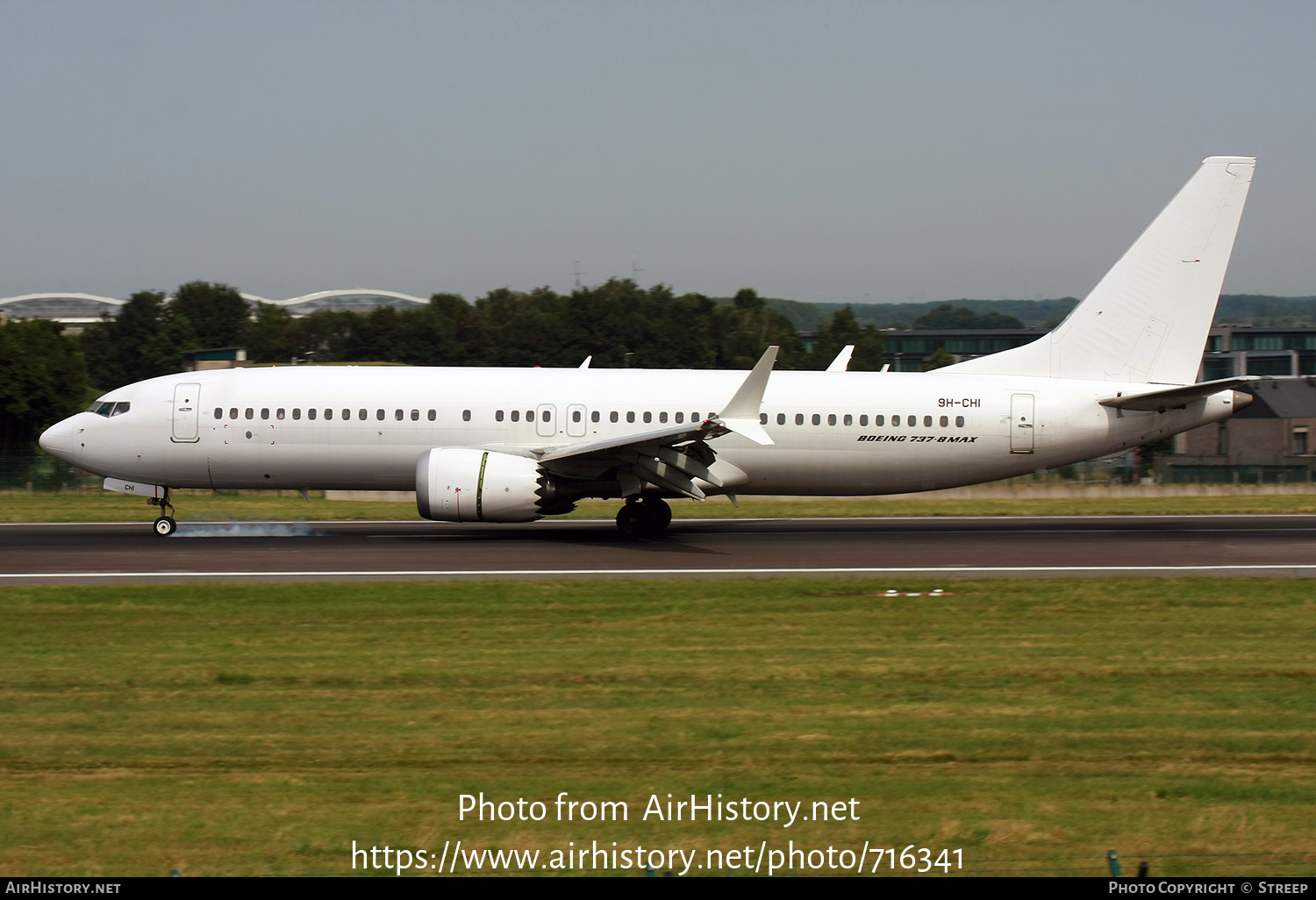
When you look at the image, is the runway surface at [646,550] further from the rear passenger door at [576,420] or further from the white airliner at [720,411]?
the rear passenger door at [576,420]

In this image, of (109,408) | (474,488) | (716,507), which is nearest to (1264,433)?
(716,507)

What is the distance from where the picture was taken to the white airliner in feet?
77.4

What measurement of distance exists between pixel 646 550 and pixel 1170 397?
37.0ft

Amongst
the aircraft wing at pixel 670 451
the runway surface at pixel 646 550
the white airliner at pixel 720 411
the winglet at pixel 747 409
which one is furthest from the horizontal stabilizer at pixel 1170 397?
the winglet at pixel 747 409

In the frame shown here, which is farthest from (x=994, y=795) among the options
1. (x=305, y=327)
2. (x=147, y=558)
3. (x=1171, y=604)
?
(x=305, y=327)

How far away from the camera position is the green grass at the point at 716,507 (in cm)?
3012

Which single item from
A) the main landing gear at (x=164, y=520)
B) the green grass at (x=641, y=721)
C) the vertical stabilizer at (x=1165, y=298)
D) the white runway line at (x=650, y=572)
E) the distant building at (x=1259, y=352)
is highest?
the distant building at (x=1259, y=352)

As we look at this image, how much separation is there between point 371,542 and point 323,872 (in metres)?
16.6

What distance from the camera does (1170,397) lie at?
78.2ft

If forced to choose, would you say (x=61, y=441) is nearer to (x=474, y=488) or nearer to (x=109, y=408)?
(x=109, y=408)

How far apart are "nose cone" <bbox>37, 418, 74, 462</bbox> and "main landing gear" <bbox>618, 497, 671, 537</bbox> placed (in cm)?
1141

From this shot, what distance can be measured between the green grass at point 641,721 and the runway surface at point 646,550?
2549 mm

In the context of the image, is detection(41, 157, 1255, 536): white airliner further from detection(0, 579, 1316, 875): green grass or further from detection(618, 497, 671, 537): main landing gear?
detection(0, 579, 1316, 875): green grass

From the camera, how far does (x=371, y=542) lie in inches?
907
